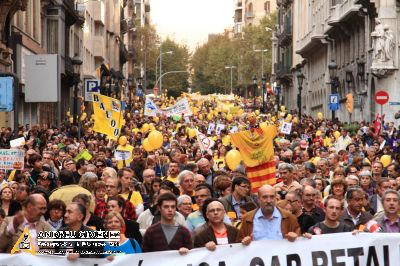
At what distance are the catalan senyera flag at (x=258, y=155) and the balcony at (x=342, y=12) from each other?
3631 centimetres

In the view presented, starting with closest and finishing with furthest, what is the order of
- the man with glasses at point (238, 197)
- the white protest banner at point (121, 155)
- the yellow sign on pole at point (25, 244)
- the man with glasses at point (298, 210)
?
the yellow sign on pole at point (25, 244) → the man with glasses at point (298, 210) → the man with glasses at point (238, 197) → the white protest banner at point (121, 155)

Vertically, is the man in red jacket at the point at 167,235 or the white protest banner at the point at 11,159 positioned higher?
the white protest banner at the point at 11,159

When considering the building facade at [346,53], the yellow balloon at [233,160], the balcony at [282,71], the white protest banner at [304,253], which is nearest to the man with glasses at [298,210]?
the white protest banner at [304,253]

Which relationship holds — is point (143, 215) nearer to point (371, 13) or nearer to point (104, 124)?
point (104, 124)

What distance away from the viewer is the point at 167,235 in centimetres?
1105

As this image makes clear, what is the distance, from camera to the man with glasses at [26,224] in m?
11.2

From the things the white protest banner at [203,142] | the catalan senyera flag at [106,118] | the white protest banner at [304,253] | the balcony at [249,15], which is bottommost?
the white protest banner at [304,253]

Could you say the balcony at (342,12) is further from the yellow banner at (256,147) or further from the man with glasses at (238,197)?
the man with glasses at (238,197)

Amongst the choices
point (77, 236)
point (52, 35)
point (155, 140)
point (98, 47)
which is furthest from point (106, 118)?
point (98, 47)

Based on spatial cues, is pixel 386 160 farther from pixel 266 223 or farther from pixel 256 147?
pixel 266 223

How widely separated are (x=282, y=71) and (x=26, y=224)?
88495 millimetres

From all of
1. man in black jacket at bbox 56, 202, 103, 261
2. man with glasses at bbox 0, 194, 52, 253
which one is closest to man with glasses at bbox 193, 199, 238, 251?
man in black jacket at bbox 56, 202, 103, 261

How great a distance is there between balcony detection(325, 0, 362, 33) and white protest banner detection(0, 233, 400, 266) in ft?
147

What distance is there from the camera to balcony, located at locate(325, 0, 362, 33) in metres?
57.0
